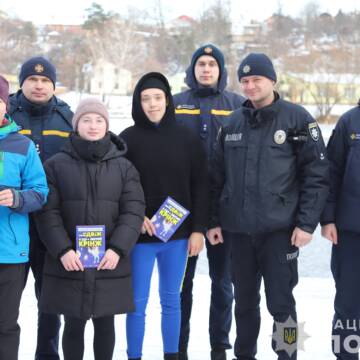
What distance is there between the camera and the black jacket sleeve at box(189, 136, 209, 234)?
3409mm

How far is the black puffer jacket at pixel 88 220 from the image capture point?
2996 millimetres

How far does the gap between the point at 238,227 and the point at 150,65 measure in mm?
48624

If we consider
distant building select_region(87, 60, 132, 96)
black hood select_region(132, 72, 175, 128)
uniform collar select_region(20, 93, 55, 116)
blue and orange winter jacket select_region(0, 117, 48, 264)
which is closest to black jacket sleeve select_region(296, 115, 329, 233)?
black hood select_region(132, 72, 175, 128)

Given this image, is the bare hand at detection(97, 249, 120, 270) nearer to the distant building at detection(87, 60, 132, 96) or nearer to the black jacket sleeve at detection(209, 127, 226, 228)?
the black jacket sleeve at detection(209, 127, 226, 228)

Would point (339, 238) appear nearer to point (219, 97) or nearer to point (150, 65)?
point (219, 97)

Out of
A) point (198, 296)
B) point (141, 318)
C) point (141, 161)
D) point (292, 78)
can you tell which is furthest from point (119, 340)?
point (292, 78)

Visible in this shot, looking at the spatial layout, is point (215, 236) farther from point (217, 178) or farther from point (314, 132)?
point (314, 132)

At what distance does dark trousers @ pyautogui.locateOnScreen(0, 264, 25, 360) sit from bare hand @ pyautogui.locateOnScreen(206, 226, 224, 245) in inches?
44.5

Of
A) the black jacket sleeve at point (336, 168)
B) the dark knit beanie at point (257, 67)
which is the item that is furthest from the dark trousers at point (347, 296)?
the dark knit beanie at point (257, 67)

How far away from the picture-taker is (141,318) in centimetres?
330

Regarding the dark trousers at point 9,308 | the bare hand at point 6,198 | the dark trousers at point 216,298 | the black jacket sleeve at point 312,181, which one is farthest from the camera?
the dark trousers at point 216,298

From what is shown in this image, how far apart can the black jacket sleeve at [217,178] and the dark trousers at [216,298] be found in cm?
31

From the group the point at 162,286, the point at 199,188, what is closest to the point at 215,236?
the point at 199,188

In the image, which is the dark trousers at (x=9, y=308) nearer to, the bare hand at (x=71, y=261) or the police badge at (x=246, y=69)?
the bare hand at (x=71, y=261)
